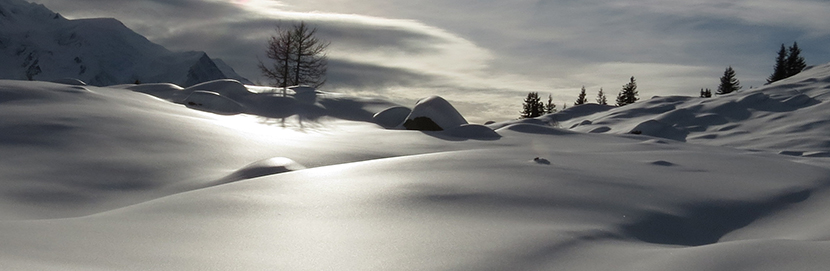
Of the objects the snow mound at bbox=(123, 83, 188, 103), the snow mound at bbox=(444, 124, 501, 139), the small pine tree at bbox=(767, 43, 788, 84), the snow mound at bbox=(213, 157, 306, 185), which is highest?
the small pine tree at bbox=(767, 43, 788, 84)

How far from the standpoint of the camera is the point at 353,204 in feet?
10.2

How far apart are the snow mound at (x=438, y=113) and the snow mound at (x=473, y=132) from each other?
1232 millimetres

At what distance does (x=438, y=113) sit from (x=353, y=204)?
864 centimetres

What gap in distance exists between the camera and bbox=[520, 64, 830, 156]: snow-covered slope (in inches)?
559

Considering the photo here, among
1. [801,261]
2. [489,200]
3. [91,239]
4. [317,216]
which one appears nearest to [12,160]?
[91,239]

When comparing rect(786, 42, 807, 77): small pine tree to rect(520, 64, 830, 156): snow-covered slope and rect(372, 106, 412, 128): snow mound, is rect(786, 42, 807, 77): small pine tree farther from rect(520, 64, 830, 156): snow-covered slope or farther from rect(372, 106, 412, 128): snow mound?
rect(372, 106, 412, 128): snow mound

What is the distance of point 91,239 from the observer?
2.16 m

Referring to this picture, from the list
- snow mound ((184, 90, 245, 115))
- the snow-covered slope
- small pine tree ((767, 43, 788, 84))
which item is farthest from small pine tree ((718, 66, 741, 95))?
snow mound ((184, 90, 245, 115))

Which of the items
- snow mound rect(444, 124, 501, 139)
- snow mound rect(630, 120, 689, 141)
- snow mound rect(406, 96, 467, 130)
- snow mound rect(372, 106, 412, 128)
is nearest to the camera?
snow mound rect(444, 124, 501, 139)

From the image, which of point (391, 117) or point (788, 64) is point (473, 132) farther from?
point (788, 64)

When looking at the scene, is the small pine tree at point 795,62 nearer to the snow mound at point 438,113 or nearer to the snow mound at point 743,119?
the snow mound at point 743,119

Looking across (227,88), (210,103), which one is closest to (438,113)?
(210,103)

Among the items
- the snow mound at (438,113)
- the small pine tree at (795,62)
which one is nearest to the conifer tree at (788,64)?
the small pine tree at (795,62)

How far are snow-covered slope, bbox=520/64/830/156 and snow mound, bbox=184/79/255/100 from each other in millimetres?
13022
